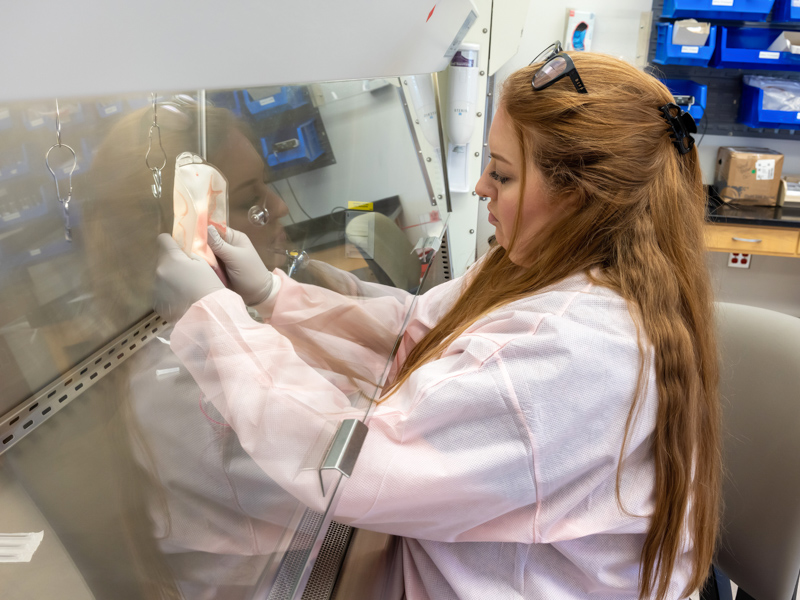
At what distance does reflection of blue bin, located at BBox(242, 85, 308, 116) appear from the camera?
75cm

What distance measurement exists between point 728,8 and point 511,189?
9.12 feet

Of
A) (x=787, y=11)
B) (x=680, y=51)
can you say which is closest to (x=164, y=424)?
(x=680, y=51)

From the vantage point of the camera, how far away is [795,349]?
3.65ft

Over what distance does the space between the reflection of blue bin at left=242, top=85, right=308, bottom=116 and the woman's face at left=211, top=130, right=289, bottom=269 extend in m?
0.06

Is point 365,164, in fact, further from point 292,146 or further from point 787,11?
point 787,11

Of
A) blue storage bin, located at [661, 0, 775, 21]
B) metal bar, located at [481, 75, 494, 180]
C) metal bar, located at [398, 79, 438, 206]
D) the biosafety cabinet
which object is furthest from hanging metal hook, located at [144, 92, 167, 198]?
blue storage bin, located at [661, 0, 775, 21]

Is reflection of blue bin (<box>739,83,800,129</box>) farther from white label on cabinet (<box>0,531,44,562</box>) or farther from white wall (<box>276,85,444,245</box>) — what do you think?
white label on cabinet (<box>0,531,44,562</box>)

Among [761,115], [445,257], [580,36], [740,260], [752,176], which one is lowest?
[740,260]

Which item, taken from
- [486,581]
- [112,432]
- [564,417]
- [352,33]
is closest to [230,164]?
[352,33]

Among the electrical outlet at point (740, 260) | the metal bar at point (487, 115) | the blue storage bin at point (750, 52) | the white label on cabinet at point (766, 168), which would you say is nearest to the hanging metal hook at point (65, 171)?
the metal bar at point (487, 115)

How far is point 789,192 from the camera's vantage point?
10.4 feet

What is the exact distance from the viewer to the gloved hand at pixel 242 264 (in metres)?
0.66

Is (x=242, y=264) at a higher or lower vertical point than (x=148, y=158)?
lower

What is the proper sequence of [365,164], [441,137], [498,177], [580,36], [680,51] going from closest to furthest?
[498,177] < [365,164] < [441,137] < [680,51] < [580,36]
